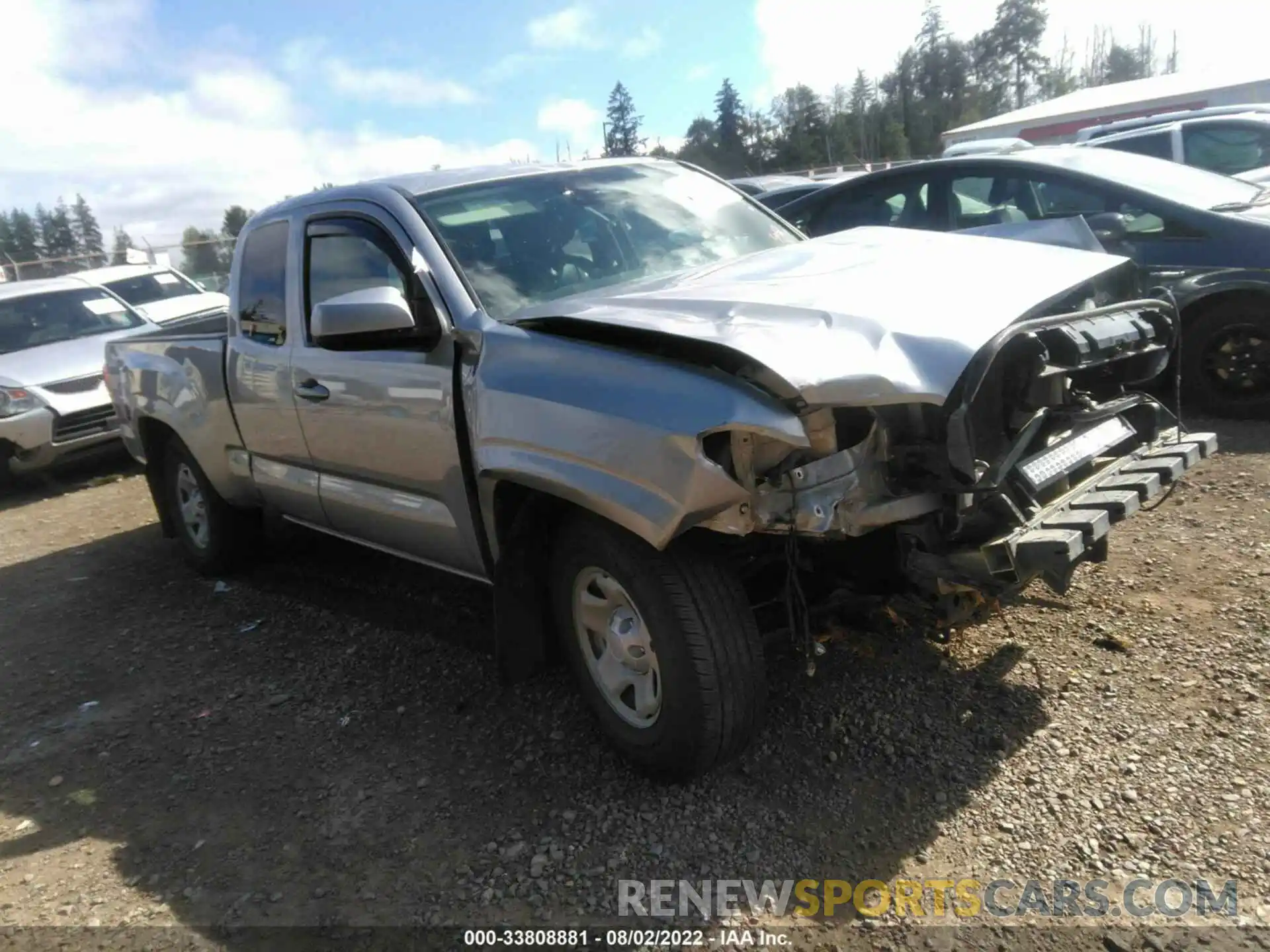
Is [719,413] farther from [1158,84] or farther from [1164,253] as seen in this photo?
[1158,84]

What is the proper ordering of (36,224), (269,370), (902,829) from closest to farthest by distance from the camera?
(902,829) < (269,370) < (36,224)

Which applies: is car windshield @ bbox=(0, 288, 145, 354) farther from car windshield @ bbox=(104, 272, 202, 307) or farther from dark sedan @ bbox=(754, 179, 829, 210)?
dark sedan @ bbox=(754, 179, 829, 210)

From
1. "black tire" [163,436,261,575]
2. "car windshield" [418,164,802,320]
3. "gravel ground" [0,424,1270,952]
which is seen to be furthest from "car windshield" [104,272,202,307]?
"car windshield" [418,164,802,320]

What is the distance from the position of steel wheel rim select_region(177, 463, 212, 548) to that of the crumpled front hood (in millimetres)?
3060

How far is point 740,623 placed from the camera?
2789 millimetres

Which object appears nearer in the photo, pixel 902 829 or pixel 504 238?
pixel 902 829

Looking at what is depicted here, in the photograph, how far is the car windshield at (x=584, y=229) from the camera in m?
3.62

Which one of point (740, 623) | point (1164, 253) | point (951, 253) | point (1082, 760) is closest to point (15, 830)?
point (740, 623)

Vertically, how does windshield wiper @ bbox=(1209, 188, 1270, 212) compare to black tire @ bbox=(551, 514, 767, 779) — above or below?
above

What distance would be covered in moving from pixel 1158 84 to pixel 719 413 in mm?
35771

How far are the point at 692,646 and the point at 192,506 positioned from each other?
406cm

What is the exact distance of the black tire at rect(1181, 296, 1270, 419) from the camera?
5535 millimetres

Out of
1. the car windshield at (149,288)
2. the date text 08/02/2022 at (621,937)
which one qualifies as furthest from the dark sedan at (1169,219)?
the car windshield at (149,288)

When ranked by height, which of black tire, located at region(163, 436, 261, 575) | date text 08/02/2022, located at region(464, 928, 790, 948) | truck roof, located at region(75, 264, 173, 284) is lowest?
date text 08/02/2022, located at region(464, 928, 790, 948)
